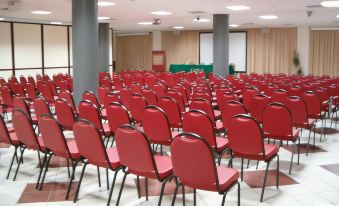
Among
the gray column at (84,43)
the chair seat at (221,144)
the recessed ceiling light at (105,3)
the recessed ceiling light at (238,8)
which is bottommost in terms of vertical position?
the chair seat at (221,144)

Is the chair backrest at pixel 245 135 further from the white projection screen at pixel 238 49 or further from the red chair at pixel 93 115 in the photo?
the white projection screen at pixel 238 49

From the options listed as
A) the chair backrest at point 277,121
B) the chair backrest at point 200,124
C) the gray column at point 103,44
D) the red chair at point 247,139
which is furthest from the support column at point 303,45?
the chair backrest at point 200,124

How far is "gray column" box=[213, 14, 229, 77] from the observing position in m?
16.0

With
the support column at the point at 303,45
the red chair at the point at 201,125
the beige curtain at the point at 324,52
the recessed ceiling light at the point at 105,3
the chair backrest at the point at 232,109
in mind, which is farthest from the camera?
the support column at the point at 303,45

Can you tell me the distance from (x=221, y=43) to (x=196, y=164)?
13071mm

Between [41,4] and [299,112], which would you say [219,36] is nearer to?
[41,4]

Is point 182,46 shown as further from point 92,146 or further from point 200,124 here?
point 92,146

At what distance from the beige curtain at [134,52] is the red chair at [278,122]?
2400cm

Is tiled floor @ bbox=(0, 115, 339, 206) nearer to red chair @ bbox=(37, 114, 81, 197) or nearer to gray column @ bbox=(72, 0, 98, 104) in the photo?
red chair @ bbox=(37, 114, 81, 197)

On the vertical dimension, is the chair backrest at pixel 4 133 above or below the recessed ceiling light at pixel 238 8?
below

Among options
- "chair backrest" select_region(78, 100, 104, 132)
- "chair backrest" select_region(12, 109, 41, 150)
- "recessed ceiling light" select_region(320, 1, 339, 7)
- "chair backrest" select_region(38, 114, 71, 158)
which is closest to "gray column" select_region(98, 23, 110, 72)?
"recessed ceiling light" select_region(320, 1, 339, 7)

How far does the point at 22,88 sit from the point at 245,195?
25.2ft

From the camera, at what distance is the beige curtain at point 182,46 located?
1071 inches

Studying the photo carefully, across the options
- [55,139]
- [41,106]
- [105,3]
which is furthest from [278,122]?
[105,3]
